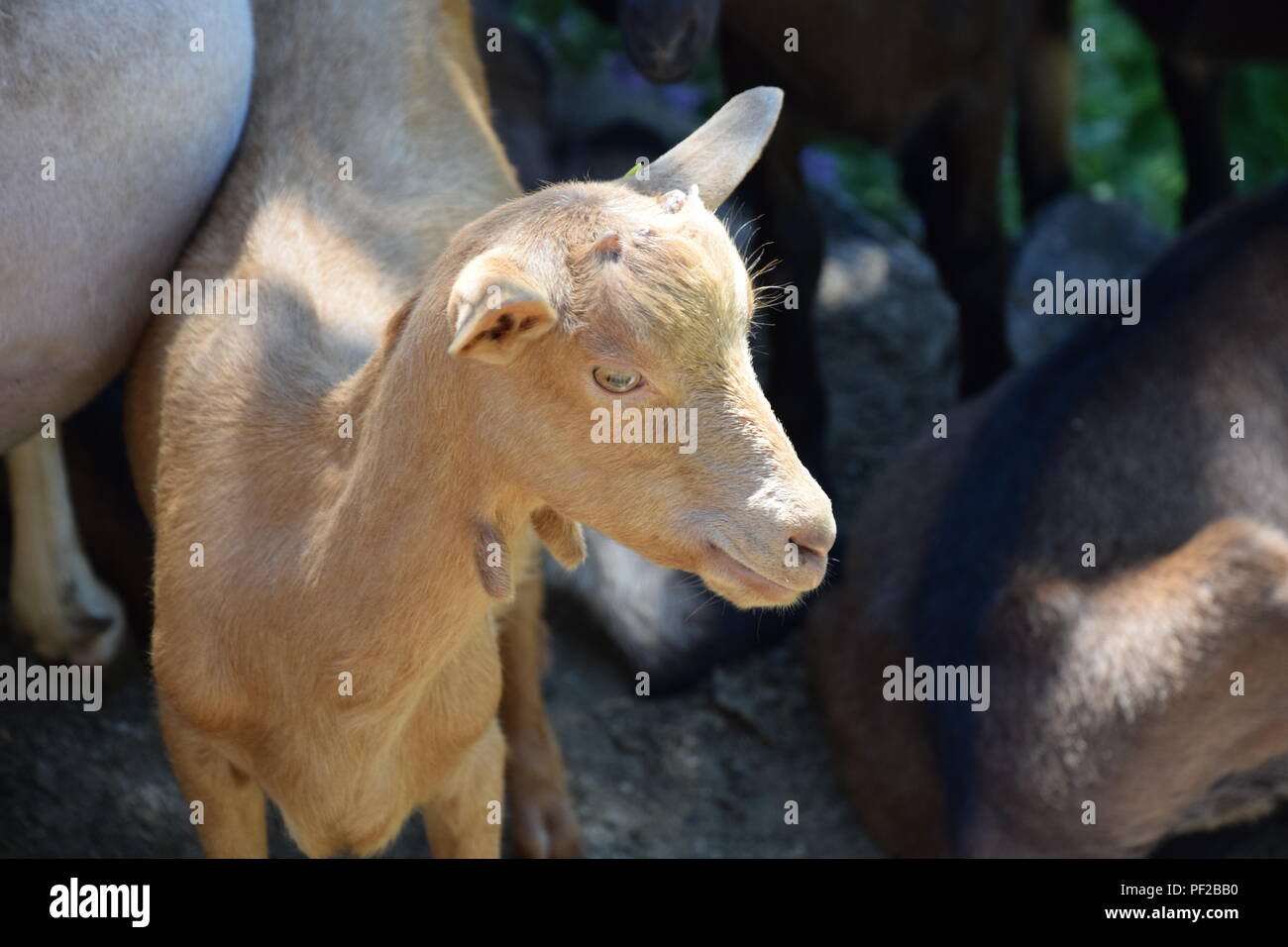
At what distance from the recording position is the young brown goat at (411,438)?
207cm

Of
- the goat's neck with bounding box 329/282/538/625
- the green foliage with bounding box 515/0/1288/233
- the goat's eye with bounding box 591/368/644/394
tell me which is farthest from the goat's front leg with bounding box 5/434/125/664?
the green foliage with bounding box 515/0/1288/233

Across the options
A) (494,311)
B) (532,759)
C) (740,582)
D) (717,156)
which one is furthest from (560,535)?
(532,759)

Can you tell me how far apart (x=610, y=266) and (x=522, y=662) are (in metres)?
1.65

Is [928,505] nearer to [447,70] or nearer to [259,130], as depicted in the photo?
[447,70]

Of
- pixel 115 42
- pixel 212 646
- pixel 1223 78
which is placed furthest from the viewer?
pixel 1223 78

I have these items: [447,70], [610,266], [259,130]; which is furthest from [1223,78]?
[610,266]

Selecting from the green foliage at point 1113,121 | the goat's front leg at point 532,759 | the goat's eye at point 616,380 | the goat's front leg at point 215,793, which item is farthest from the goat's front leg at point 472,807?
the green foliage at point 1113,121

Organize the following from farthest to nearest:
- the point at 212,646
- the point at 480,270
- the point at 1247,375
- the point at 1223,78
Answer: the point at 1223,78 < the point at 1247,375 < the point at 212,646 < the point at 480,270

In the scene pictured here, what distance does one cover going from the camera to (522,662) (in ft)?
11.6

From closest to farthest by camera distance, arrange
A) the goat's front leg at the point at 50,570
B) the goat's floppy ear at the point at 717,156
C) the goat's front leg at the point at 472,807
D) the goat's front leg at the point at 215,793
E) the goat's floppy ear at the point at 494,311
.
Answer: the goat's floppy ear at the point at 494,311
the goat's floppy ear at the point at 717,156
the goat's front leg at the point at 215,793
the goat's front leg at the point at 472,807
the goat's front leg at the point at 50,570

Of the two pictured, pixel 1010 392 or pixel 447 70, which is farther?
pixel 1010 392

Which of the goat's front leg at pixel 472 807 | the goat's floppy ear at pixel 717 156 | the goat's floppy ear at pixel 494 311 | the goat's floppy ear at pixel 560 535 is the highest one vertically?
the goat's floppy ear at pixel 717 156

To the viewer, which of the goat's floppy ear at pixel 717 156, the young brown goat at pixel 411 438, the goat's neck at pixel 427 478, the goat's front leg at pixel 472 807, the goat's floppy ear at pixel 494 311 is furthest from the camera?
the goat's front leg at pixel 472 807

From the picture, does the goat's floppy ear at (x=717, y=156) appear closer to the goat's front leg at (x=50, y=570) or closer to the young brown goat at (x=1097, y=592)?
Answer: the young brown goat at (x=1097, y=592)
